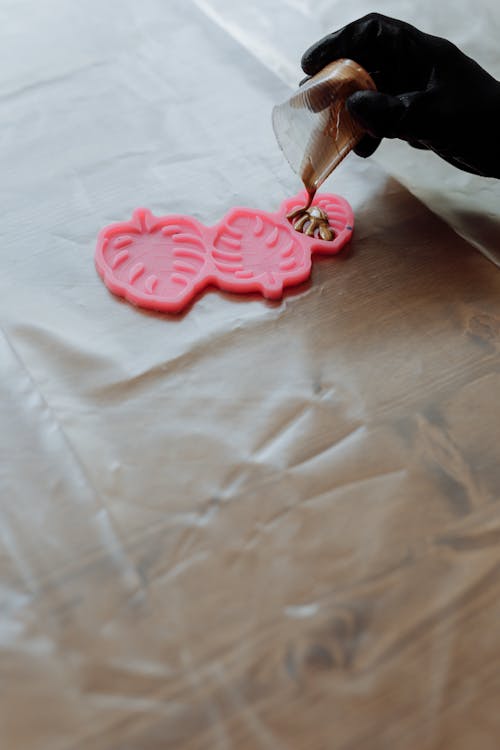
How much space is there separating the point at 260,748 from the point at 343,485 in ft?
0.73

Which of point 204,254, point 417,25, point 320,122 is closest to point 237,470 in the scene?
point 204,254

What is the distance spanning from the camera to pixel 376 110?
0.76 meters

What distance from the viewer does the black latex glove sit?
0.78 meters

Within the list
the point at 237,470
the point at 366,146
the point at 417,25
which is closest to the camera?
the point at 237,470

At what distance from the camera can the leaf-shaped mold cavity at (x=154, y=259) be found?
30.9 inches

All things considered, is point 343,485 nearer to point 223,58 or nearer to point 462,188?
point 462,188

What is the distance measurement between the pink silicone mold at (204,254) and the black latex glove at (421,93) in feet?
0.44

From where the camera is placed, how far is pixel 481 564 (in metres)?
0.61

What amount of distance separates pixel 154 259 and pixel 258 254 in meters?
0.11

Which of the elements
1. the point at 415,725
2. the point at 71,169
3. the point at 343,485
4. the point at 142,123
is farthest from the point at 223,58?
the point at 415,725

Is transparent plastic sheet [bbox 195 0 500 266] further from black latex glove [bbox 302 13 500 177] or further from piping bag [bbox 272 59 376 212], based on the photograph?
piping bag [bbox 272 59 376 212]

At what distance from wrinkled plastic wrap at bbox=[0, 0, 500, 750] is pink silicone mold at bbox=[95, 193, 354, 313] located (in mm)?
18

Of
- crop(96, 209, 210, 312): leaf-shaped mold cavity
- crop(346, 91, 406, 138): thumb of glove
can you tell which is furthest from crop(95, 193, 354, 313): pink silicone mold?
crop(346, 91, 406, 138): thumb of glove

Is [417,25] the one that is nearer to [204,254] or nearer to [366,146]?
[366,146]
